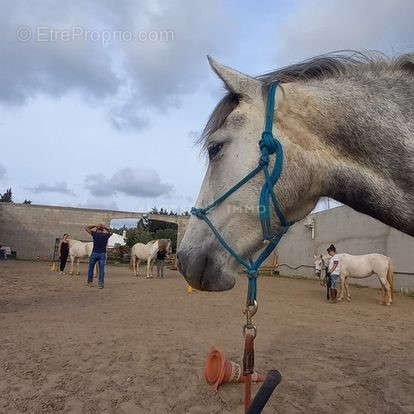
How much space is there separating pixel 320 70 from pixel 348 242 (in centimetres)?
1773

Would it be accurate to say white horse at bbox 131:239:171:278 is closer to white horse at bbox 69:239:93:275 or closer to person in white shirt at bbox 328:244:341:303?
white horse at bbox 69:239:93:275

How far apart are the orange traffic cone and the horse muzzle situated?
2.12 m

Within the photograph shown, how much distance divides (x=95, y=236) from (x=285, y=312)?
5.99 m

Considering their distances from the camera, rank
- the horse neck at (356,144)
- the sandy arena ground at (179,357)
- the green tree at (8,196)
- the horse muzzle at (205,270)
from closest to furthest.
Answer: the horse neck at (356,144) → the horse muzzle at (205,270) → the sandy arena ground at (179,357) → the green tree at (8,196)

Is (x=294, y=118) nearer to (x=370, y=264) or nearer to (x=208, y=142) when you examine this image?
(x=208, y=142)

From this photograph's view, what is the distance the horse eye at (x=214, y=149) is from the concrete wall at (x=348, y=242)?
9.89 metres

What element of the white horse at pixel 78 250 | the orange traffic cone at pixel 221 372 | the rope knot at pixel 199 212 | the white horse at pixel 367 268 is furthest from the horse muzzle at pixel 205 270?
the white horse at pixel 78 250

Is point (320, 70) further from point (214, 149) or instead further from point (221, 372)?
point (221, 372)

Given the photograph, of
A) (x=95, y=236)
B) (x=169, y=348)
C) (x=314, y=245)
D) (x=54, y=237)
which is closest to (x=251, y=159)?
(x=169, y=348)

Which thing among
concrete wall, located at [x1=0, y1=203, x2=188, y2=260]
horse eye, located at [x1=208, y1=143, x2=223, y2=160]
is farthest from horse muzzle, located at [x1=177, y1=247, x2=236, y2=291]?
concrete wall, located at [x1=0, y1=203, x2=188, y2=260]

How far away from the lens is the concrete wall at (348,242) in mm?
14422

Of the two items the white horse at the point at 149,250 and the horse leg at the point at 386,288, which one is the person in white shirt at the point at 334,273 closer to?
the horse leg at the point at 386,288

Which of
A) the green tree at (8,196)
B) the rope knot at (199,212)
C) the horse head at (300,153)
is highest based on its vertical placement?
the green tree at (8,196)

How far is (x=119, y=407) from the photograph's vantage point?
3275mm
